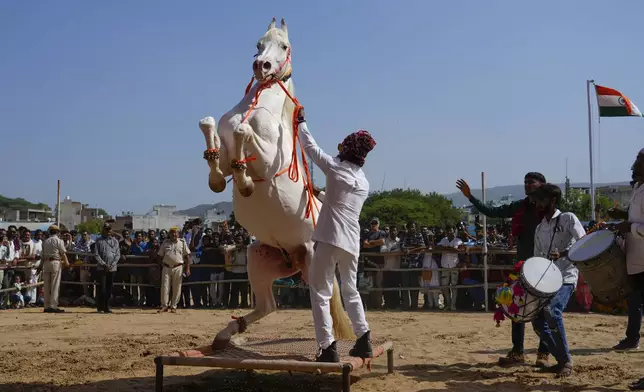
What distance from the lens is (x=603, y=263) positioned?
237 inches

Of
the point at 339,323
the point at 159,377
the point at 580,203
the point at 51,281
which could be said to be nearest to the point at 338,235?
the point at 339,323

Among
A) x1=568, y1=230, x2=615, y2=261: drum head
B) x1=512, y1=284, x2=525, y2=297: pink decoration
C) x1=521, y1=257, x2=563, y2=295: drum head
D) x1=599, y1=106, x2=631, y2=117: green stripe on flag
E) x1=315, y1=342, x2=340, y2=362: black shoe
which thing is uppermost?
x1=599, y1=106, x2=631, y2=117: green stripe on flag

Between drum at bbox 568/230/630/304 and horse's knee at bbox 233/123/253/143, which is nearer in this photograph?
horse's knee at bbox 233/123/253/143

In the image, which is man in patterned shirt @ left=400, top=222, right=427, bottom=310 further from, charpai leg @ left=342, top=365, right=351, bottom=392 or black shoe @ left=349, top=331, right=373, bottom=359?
charpai leg @ left=342, top=365, right=351, bottom=392

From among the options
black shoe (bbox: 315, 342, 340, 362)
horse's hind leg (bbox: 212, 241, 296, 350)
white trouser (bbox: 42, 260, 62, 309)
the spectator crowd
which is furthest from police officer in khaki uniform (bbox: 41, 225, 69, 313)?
black shoe (bbox: 315, 342, 340, 362)

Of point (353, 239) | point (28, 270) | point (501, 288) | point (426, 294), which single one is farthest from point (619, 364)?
point (28, 270)

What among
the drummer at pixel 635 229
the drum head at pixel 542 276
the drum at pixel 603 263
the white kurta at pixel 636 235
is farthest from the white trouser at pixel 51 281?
the white kurta at pixel 636 235

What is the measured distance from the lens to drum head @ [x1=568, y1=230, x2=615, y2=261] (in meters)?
5.97

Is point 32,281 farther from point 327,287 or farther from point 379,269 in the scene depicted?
point 327,287

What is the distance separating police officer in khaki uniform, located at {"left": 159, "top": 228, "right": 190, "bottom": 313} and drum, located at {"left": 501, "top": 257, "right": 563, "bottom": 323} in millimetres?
9208

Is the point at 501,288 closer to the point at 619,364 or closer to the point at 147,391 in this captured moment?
the point at 619,364

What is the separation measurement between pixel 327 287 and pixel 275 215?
0.96 metres

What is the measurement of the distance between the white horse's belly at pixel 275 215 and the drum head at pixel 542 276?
6.48ft

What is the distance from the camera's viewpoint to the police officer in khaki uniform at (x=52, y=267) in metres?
13.9
